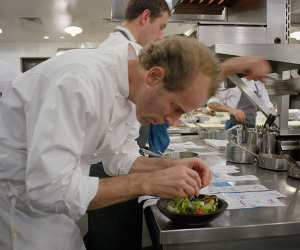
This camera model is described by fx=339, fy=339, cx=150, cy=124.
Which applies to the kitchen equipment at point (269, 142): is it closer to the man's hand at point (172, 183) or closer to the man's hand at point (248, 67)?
the man's hand at point (248, 67)

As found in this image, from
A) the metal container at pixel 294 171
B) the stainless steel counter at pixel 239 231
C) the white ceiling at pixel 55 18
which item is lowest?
the stainless steel counter at pixel 239 231

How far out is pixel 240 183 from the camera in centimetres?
136

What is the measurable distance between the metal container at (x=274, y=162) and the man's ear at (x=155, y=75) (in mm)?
863

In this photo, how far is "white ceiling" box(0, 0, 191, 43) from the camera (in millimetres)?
5359

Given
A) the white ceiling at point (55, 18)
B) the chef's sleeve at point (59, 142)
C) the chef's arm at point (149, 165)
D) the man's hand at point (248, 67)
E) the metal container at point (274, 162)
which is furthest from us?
the white ceiling at point (55, 18)

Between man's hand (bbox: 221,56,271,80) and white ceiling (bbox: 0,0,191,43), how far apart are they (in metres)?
2.57

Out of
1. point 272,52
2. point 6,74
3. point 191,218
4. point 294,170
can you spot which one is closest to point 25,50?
point 6,74

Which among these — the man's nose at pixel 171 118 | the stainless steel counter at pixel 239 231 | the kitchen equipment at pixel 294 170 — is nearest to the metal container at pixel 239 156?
the kitchen equipment at pixel 294 170

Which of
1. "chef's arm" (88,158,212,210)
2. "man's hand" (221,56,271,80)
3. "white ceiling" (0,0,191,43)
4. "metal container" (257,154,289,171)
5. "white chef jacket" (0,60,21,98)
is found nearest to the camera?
"chef's arm" (88,158,212,210)

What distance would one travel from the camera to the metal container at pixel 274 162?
1.53 m

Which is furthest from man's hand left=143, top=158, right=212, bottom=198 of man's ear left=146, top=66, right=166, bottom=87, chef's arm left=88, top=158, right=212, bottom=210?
man's ear left=146, top=66, right=166, bottom=87

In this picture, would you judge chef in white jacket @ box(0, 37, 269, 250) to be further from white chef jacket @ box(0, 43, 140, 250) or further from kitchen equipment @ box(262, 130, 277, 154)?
kitchen equipment @ box(262, 130, 277, 154)

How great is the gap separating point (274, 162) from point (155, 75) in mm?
883

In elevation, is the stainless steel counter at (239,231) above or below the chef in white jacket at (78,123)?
below
